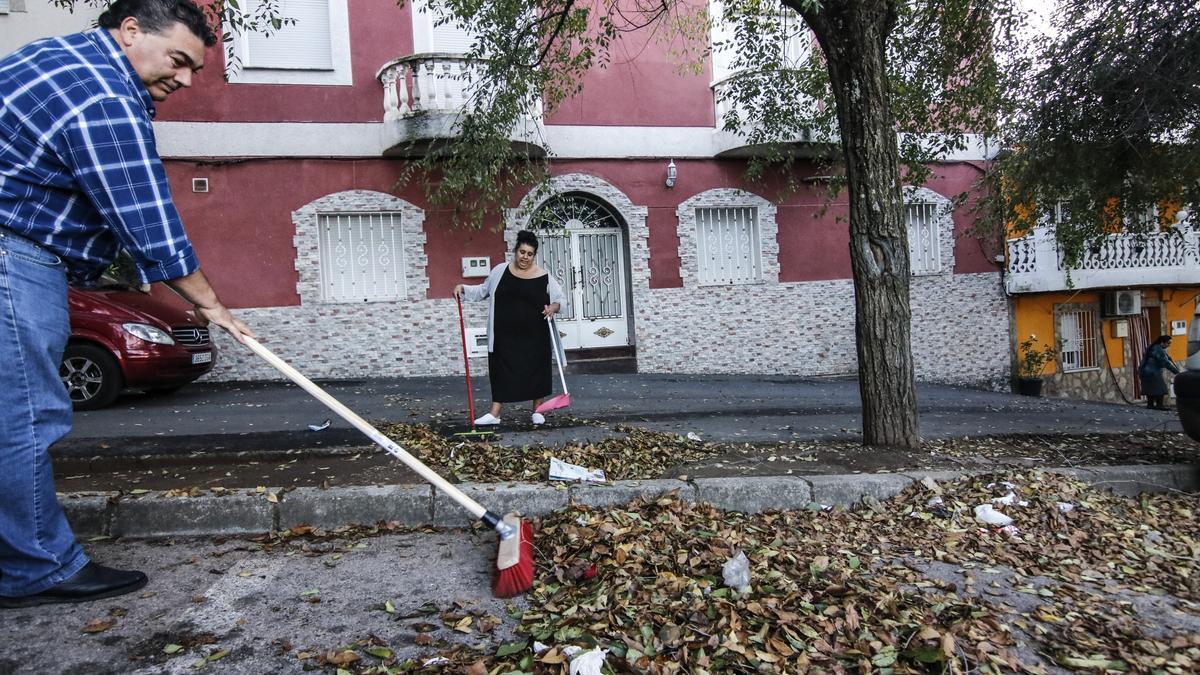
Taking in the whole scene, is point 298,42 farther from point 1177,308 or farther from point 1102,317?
point 1177,308

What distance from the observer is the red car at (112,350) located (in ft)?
22.8

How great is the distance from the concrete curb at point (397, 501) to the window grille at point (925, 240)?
1014 centimetres

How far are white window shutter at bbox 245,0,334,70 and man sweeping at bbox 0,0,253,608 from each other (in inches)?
342

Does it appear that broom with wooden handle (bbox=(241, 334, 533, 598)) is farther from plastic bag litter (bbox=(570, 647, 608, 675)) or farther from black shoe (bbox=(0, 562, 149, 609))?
black shoe (bbox=(0, 562, 149, 609))

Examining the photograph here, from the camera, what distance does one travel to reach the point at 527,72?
702 cm

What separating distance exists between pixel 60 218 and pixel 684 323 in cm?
989

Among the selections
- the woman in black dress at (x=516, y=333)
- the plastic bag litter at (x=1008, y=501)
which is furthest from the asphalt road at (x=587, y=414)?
the plastic bag litter at (x=1008, y=501)

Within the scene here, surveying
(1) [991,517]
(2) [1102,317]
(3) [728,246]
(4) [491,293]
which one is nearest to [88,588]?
(4) [491,293]

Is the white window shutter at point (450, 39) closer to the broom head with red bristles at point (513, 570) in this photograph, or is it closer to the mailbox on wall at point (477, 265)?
the mailbox on wall at point (477, 265)

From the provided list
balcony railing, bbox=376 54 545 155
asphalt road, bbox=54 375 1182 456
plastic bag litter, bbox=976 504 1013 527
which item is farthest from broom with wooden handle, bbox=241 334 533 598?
balcony railing, bbox=376 54 545 155

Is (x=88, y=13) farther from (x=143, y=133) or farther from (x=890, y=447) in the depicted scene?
(x=890, y=447)

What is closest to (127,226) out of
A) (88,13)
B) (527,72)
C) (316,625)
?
(316,625)

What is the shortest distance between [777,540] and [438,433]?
126 inches

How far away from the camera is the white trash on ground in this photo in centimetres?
382
